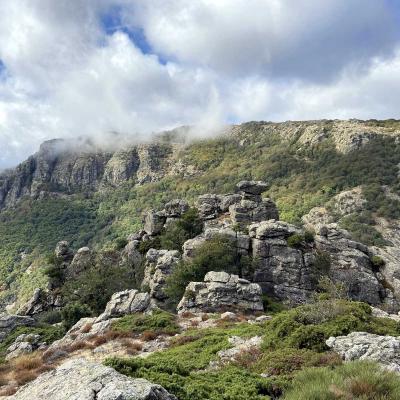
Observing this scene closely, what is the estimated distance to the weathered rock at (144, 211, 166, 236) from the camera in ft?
238

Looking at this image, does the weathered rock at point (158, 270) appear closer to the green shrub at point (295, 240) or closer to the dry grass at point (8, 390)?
the green shrub at point (295, 240)

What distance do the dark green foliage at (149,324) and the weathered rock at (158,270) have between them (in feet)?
50.5

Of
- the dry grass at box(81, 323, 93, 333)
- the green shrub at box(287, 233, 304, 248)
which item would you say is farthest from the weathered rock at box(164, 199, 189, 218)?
the dry grass at box(81, 323, 93, 333)

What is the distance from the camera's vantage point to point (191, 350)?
21.5 meters

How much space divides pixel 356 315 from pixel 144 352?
12433mm

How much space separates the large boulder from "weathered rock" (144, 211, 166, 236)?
61.4 meters

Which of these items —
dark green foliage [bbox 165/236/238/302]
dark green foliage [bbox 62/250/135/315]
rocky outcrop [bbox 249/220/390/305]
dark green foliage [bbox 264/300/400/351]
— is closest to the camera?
dark green foliage [bbox 264/300/400/351]

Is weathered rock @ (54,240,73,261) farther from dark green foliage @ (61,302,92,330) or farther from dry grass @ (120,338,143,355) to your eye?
dry grass @ (120,338,143,355)

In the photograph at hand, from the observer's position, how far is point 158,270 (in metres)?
51.1

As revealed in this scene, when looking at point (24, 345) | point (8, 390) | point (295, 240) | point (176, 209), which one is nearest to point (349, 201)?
point (176, 209)

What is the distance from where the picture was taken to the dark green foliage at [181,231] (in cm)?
6372

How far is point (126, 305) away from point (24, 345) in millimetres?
9263

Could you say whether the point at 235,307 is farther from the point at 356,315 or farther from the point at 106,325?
the point at 356,315

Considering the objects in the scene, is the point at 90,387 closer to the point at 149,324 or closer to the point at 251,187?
the point at 149,324
